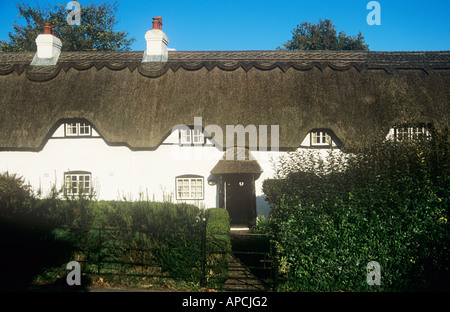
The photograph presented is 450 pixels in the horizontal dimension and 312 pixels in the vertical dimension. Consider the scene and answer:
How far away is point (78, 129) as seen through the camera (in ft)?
46.3

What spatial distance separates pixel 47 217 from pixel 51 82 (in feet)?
26.5

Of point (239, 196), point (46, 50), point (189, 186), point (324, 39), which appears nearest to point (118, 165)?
point (189, 186)

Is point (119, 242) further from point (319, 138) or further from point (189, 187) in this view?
point (319, 138)

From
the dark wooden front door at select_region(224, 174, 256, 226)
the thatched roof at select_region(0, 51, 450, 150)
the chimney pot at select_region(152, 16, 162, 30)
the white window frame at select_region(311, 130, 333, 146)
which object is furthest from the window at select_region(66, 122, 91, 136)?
the white window frame at select_region(311, 130, 333, 146)

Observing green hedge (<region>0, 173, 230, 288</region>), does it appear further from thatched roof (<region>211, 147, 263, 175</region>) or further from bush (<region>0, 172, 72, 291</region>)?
thatched roof (<region>211, 147, 263, 175</region>)

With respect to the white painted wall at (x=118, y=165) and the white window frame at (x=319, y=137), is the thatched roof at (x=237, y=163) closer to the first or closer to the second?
the white painted wall at (x=118, y=165)

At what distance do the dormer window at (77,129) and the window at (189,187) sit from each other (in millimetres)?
4268

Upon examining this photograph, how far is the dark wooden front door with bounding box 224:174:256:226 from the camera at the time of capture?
44.0ft

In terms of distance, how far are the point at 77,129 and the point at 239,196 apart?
7.17 m

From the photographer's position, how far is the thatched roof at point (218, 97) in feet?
43.4

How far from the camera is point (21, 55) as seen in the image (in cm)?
1773
